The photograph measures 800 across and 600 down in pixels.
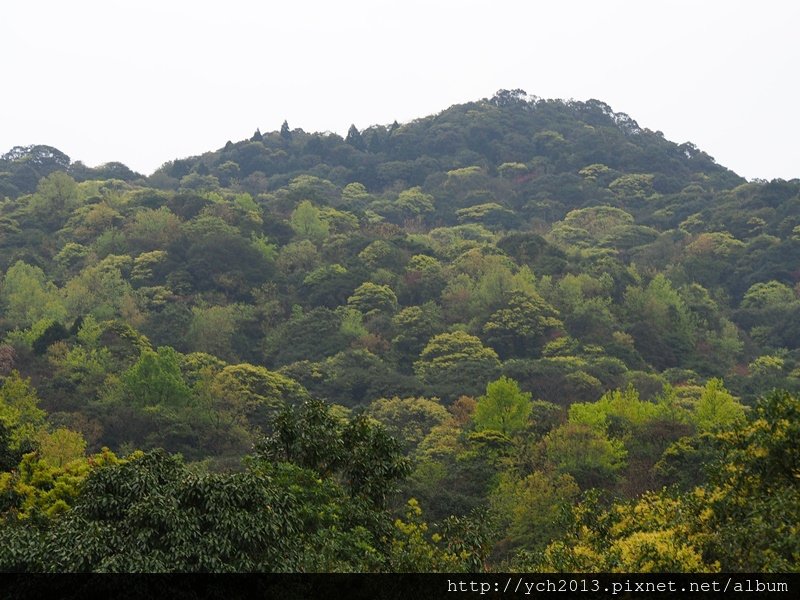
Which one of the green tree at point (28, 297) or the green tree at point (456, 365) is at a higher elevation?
the green tree at point (28, 297)

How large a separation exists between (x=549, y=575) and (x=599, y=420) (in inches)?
1197

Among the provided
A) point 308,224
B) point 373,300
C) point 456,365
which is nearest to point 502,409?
point 456,365

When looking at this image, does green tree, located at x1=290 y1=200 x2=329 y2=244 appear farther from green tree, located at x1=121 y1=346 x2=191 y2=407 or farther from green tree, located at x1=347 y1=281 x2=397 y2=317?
green tree, located at x1=121 y1=346 x2=191 y2=407

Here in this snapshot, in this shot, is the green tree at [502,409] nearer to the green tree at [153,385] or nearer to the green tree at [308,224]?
the green tree at [153,385]

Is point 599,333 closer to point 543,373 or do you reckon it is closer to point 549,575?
point 543,373

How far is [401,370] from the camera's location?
70.6 metres

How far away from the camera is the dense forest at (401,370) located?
58.2ft

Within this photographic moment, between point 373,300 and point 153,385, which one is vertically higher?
point 373,300

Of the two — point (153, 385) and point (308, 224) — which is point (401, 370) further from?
point (308, 224)

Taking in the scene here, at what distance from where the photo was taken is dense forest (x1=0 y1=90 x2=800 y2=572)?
17734mm

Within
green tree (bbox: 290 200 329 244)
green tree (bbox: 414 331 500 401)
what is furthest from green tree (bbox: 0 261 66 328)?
green tree (bbox: 290 200 329 244)

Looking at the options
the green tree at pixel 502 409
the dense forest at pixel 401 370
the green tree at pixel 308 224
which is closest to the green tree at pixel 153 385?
the dense forest at pixel 401 370

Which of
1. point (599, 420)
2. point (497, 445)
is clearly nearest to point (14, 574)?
point (497, 445)

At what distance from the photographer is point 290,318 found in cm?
7925
